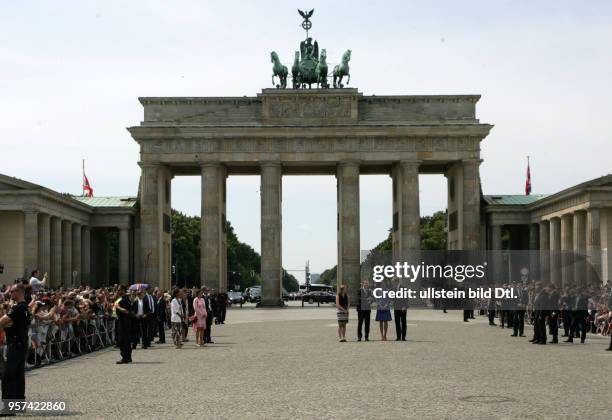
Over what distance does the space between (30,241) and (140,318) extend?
4460 centimetres

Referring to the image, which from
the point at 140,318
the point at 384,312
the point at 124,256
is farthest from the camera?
the point at 124,256

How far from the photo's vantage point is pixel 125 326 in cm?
2936

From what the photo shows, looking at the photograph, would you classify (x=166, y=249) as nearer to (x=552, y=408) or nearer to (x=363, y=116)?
(x=363, y=116)

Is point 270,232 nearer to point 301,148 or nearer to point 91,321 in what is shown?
point 301,148

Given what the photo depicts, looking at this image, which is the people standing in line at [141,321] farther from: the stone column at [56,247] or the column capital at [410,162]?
the column capital at [410,162]

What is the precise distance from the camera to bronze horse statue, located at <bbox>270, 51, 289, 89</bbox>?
295 feet

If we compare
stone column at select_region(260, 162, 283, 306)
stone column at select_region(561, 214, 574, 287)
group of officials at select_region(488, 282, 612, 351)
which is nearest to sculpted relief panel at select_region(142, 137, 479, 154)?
stone column at select_region(260, 162, 283, 306)

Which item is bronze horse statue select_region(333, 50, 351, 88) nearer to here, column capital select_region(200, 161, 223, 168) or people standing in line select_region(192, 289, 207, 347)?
column capital select_region(200, 161, 223, 168)

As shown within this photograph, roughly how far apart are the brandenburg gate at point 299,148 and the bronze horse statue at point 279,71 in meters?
0.19

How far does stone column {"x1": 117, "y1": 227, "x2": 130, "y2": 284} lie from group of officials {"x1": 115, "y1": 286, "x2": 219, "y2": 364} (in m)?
50.4

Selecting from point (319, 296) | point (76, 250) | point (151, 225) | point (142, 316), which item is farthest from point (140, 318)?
point (319, 296)

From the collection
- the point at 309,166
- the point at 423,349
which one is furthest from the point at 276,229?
the point at 423,349

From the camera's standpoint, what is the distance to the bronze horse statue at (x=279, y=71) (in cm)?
8994

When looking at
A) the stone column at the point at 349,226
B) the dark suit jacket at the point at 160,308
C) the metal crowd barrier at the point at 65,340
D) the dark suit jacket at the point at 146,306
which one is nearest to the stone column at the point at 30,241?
the stone column at the point at 349,226
